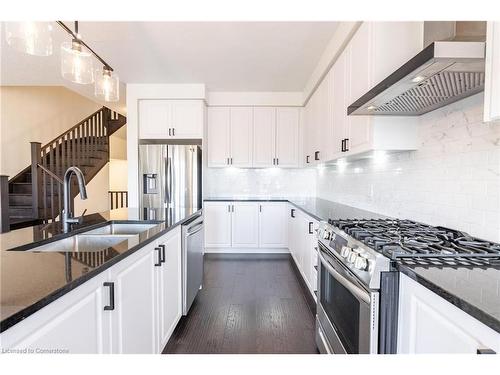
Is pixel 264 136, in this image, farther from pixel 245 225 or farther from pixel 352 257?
pixel 352 257

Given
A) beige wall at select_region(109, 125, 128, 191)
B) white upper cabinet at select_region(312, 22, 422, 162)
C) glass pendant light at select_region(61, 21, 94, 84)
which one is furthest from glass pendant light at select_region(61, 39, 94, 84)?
beige wall at select_region(109, 125, 128, 191)

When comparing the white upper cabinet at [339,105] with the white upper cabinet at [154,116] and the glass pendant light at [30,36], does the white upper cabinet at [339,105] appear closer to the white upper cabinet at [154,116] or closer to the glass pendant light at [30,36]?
the glass pendant light at [30,36]

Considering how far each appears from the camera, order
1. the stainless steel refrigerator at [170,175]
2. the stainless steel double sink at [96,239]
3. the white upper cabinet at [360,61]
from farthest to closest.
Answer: the stainless steel refrigerator at [170,175] → the white upper cabinet at [360,61] → the stainless steel double sink at [96,239]

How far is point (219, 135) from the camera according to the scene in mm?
4363

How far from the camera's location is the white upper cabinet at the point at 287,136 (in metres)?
4.38

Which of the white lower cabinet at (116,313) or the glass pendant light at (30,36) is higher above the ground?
the glass pendant light at (30,36)

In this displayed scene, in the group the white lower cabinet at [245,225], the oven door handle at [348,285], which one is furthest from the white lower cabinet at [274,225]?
the oven door handle at [348,285]

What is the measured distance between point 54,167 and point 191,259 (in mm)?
4089

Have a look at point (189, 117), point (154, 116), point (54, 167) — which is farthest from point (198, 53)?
point (54, 167)

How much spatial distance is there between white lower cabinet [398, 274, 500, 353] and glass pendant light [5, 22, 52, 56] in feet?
6.73

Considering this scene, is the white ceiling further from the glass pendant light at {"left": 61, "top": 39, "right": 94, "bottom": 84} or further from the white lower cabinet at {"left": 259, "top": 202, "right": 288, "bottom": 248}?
the white lower cabinet at {"left": 259, "top": 202, "right": 288, "bottom": 248}

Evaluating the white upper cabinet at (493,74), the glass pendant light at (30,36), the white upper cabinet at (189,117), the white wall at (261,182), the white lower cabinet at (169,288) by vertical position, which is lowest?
the white lower cabinet at (169,288)

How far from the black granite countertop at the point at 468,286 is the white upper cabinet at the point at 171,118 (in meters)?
3.53
